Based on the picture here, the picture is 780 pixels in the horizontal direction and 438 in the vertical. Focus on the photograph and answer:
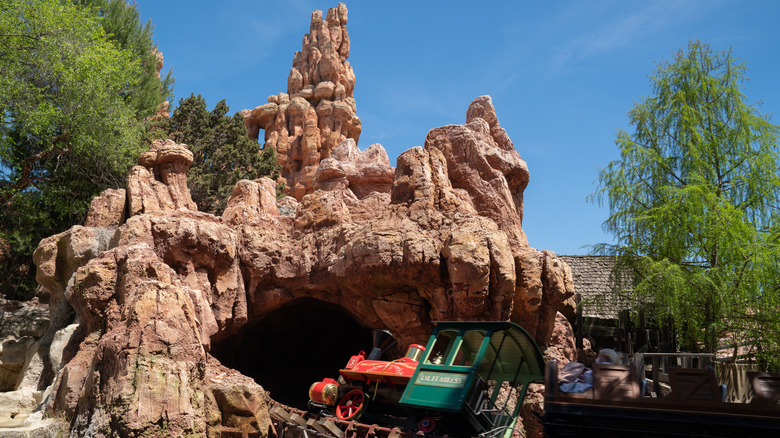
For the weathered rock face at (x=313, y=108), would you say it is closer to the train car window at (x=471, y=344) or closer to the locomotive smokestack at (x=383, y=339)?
the locomotive smokestack at (x=383, y=339)

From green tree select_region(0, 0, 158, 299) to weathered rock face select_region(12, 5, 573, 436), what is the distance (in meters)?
6.41

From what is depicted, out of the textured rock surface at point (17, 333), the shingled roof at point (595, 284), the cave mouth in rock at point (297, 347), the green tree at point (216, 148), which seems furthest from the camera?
the green tree at point (216, 148)

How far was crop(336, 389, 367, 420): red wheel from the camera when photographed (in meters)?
11.0

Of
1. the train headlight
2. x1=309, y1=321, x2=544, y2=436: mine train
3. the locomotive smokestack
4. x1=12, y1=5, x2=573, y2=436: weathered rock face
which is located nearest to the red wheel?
x1=309, y1=321, x2=544, y2=436: mine train

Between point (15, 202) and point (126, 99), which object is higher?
point (126, 99)

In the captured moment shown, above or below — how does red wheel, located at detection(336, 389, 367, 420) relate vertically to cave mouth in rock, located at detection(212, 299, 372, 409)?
below

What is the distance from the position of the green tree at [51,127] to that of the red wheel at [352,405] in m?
14.5

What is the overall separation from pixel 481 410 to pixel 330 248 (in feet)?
20.4

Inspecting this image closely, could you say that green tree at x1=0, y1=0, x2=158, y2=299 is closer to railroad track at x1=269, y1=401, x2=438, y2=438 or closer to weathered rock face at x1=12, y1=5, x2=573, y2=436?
weathered rock face at x1=12, y1=5, x2=573, y2=436

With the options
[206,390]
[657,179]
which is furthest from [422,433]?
[657,179]

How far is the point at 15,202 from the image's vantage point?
20500 mm

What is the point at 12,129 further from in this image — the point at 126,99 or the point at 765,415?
the point at 765,415

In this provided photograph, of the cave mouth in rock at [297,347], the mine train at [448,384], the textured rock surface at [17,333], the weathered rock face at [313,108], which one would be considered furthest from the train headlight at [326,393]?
the weathered rock face at [313,108]

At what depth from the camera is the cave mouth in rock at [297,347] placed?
1677 centimetres
